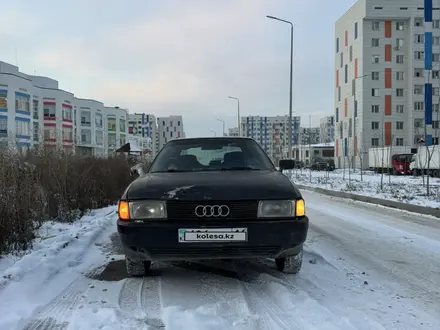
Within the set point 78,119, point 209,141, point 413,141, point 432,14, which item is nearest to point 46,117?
point 78,119

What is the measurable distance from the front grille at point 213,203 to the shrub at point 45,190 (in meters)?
2.52

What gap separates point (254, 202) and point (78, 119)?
7688 cm

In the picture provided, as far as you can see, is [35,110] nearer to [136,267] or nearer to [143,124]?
[136,267]

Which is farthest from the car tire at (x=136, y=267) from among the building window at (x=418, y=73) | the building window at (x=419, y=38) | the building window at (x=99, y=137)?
the building window at (x=99, y=137)

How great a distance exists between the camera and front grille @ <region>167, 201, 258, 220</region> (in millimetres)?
3936

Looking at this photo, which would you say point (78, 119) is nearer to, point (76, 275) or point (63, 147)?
point (63, 147)

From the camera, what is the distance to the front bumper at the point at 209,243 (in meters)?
3.90

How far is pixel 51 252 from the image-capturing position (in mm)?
5324

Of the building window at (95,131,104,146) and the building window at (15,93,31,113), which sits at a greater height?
the building window at (15,93,31,113)

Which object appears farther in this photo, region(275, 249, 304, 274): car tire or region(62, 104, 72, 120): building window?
region(62, 104, 72, 120): building window

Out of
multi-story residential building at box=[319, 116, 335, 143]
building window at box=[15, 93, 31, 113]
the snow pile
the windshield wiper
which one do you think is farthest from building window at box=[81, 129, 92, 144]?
multi-story residential building at box=[319, 116, 335, 143]

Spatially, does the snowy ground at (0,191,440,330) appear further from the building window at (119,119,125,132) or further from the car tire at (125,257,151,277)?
the building window at (119,119,125,132)

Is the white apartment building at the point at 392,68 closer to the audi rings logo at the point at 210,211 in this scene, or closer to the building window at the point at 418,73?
the building window at the point at 418,73

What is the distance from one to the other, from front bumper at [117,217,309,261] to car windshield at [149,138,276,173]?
1.30 metres
